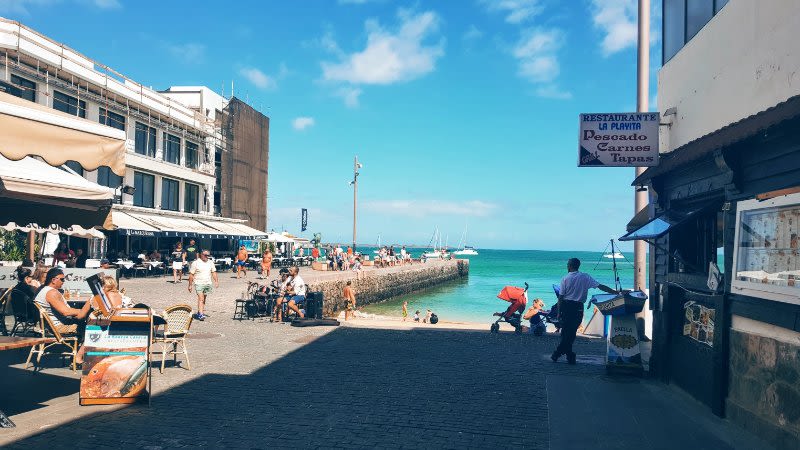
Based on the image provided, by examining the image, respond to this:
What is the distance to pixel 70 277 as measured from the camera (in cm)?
1301

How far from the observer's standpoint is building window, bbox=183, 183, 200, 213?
3673 cm

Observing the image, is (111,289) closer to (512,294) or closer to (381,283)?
(512,294)

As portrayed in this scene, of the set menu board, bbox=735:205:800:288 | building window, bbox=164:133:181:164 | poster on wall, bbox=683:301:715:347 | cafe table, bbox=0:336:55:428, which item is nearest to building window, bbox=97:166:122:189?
building window, bbox=164:133:181:164

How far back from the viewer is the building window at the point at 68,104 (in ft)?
82.4

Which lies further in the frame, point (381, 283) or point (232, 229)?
point (232, 229)

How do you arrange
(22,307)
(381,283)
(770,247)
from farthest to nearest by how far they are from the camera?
A: (381,283), (22,307), (770,247)

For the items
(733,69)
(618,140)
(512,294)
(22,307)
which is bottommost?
(512,294)

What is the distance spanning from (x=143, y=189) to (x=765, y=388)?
32269 mm

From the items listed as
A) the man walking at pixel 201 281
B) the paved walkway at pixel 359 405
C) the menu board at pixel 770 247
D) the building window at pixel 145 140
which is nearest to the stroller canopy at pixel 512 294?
the paved walkway at pixel 359 405

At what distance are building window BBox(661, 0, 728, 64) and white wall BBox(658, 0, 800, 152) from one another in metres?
0.15

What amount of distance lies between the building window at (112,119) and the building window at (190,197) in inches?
288

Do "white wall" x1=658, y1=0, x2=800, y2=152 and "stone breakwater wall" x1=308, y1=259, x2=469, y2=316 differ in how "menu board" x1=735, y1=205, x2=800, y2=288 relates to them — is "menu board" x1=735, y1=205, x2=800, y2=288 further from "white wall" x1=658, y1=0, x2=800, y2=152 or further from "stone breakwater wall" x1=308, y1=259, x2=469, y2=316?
"stone breakwater wall" x1=308, y1=259, x2=469, y2=316

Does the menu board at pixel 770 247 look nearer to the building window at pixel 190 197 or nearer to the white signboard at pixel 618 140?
the white signboard at pixel 618 140

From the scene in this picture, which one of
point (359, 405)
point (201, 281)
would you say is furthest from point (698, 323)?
point (201, 281)
